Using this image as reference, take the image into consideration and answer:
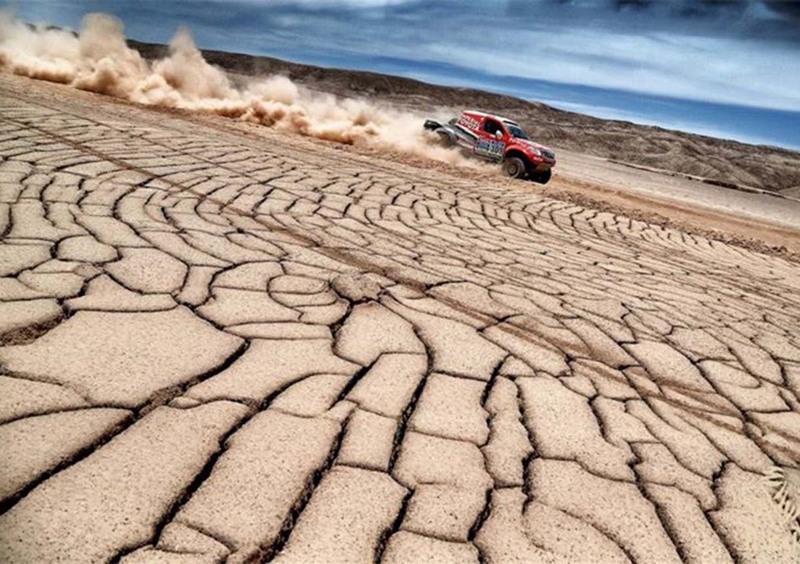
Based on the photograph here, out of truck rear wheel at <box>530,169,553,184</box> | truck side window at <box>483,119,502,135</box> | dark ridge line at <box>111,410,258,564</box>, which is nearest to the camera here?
dark ridge line at <box>111,410,258,564</box>

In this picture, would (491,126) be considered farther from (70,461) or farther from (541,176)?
(70,461)

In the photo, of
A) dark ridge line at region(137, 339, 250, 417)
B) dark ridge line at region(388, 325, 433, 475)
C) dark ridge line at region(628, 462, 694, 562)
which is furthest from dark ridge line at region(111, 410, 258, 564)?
dark ridge line at region(628, 462, 694, 562)

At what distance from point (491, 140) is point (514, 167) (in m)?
0.85

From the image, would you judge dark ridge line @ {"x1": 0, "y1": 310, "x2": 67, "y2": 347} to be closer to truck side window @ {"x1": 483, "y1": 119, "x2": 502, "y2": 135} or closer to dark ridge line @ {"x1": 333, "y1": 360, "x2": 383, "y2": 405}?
dark ridge line @ {"x1": 333, "y1": 360, "x2": 383, "y2": 405}

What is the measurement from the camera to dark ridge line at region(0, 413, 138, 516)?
59.7 inches

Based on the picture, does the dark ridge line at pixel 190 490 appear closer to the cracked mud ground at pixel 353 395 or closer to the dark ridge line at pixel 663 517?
the cracked mud ground at pixel 353 395

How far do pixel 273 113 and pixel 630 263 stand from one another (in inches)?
428

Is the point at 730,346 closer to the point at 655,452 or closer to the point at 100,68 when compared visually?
the point at 655,452

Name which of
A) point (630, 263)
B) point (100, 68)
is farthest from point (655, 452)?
point (100, 68)

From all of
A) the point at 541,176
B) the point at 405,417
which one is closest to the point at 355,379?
the point at 405,417

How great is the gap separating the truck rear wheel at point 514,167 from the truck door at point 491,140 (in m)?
0.24

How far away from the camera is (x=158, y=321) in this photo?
2.62 metres

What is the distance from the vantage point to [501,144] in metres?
12.7

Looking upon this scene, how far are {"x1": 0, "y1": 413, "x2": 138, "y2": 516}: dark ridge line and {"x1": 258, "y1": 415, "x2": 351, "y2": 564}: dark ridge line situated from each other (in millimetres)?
622
